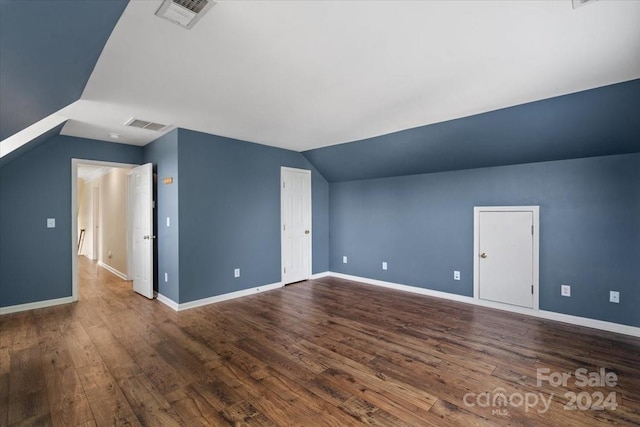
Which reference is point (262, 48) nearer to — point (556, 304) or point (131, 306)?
point (131, 306)

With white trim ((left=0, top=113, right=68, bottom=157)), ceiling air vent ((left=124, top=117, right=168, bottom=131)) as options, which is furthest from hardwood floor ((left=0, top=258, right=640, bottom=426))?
ceiling air vent ((left=124, top=117, right=168, bottom=131))

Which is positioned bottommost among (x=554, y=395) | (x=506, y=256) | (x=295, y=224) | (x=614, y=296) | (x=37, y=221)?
(x=554, y=395)

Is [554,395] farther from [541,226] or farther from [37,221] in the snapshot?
[37,221]

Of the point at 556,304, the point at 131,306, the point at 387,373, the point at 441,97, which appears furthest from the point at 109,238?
the point at 556,304

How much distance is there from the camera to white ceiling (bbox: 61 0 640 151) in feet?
5.60

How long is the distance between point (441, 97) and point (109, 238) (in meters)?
7.11

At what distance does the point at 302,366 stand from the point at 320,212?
3.68m

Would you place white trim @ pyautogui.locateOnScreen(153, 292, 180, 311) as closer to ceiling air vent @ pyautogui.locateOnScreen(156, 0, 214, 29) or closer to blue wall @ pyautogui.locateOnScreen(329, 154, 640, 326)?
blue wall @ pyautogui.locateOnScreen(329, 154, 640, 326)

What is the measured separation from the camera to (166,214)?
4207 mm

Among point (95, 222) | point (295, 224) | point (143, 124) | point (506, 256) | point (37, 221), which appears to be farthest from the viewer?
point (95, 222)

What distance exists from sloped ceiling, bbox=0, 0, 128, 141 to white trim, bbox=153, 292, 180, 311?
8.23ft

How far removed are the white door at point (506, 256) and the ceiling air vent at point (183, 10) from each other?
13.0 feet

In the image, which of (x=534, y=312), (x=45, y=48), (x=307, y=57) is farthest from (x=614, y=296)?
(x=45, y=48)

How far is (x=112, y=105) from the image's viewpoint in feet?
9.94
